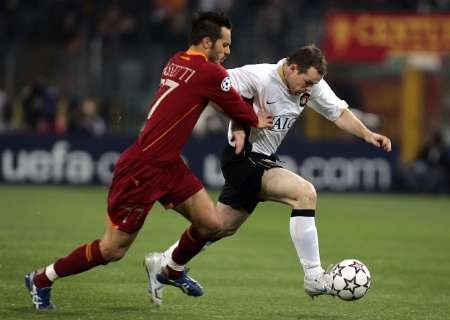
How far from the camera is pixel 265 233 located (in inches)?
621

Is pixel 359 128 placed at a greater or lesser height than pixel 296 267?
greater

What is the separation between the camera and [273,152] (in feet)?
31.0

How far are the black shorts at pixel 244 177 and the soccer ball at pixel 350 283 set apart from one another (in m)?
0.98

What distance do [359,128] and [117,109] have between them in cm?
1550

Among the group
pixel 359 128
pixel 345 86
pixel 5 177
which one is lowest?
pixel 5 177

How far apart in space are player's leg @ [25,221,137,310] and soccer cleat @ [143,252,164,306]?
2.14ft

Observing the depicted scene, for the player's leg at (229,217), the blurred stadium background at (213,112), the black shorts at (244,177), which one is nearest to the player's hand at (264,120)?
the black shorts at (244,177)

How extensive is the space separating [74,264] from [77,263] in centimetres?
2

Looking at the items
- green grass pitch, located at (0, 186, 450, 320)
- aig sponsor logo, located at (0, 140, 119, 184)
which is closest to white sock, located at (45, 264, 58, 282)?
green grass pitch, located at (0, 186, 450, 320)

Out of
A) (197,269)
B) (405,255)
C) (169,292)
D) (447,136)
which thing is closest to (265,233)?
(405,255)

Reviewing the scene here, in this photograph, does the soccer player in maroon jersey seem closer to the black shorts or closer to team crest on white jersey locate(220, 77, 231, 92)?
team crest on white jersey locate(220, 77, 231, 92)

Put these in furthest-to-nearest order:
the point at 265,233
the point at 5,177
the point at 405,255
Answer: the point at 5,177, the point at 265,233, the point at 405,255

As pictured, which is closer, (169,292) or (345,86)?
(169,292)

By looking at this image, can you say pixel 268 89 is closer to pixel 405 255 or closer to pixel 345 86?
pixel 405 255
